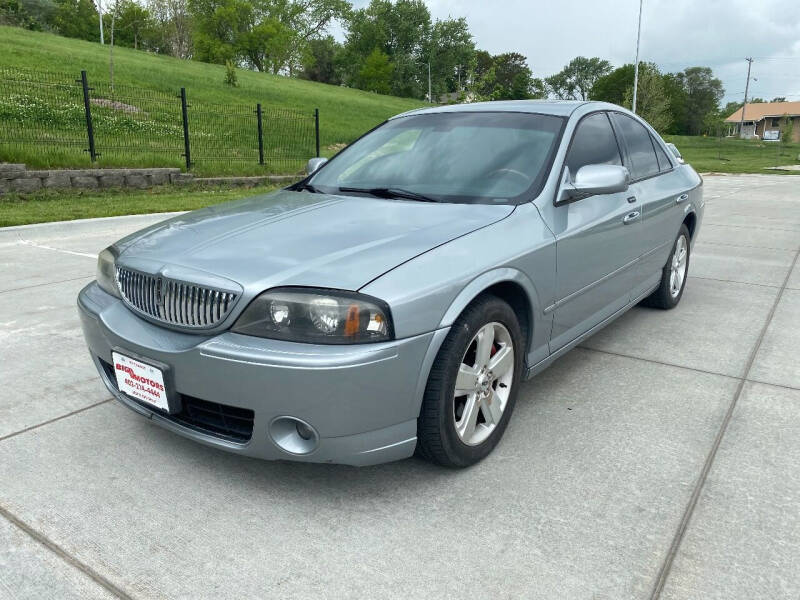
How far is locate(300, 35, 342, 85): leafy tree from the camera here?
84.0 metres

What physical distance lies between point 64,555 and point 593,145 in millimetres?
3154

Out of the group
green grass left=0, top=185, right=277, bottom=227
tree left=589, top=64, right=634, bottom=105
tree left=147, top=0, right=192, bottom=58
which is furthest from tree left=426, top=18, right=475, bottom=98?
green grass left=0, top=185, right=277, bottom=227

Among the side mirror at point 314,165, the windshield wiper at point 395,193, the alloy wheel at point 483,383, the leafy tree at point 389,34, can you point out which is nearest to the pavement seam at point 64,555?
the alloy wheel at point 483,383

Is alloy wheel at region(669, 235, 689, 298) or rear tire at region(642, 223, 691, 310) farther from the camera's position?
alloy wheel at region(669, 235, 689, 298)

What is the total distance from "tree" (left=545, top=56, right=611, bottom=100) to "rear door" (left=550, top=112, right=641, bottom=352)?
420 feet

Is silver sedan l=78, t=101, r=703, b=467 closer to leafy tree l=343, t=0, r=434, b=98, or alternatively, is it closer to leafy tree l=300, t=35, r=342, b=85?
leafy tree l=343, t=0, r=434, b=98

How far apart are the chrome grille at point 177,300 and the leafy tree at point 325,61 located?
281ft

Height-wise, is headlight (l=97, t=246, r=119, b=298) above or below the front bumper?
above

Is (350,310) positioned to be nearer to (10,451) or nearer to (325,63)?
(10,451)

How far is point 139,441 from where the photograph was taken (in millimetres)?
2881

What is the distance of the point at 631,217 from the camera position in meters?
3.78

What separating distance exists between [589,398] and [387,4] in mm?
89233

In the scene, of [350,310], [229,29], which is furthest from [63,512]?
[229,29]

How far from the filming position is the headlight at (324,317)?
7.19ft
